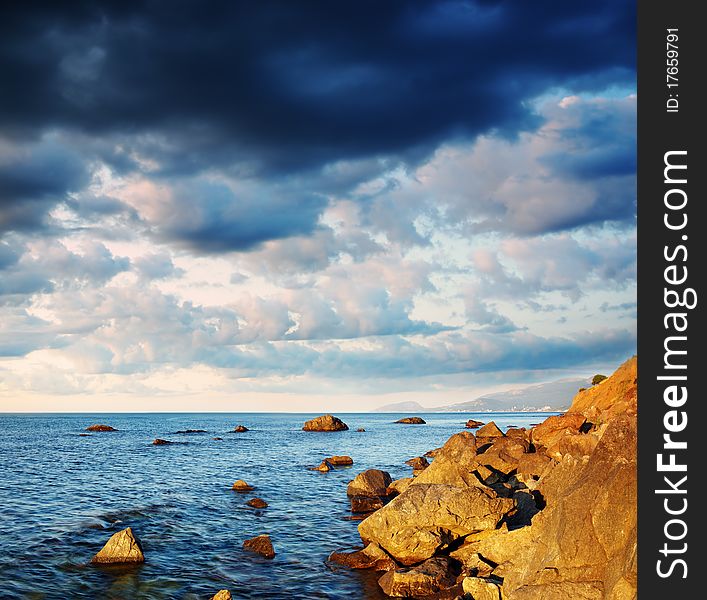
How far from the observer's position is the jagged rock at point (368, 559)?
2605 centimetres

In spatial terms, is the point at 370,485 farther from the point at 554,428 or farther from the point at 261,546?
the point at 554,428

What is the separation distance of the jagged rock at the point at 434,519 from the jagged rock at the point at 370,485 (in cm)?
1842

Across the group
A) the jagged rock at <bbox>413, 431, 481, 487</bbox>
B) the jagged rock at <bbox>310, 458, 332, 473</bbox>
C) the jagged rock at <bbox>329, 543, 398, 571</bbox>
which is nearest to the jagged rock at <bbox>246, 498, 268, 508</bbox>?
the jagged rock at <bbox>413, 431, 481, 487</bbox>

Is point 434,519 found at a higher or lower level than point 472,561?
higher

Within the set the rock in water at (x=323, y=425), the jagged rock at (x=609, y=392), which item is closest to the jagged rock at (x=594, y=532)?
the jagged rock at (x=609, y=392)

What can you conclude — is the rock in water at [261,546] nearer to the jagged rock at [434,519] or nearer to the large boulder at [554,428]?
the jagged rock at [434,519]

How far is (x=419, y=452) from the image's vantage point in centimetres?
8850

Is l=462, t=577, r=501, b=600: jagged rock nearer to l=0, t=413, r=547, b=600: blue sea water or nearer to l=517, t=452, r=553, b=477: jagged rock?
l=0, t=413, r=547, b=600: blue sea water
